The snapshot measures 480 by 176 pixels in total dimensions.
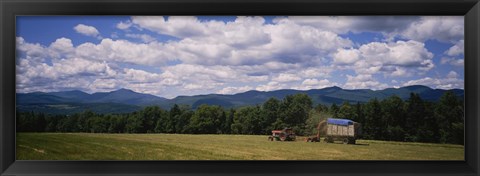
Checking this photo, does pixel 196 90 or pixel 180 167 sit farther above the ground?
pixel 196 90

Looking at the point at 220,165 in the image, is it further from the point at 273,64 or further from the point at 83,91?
the point at 83,91

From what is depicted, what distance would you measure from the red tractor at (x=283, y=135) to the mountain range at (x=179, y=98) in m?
0.30

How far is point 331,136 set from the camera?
418cm

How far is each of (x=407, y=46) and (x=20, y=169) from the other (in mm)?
3439

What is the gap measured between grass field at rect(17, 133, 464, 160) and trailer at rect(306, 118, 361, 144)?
0.17 feet

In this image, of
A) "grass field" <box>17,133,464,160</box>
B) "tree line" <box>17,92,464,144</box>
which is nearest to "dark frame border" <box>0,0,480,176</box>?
"grass field" <box>17,133,464,160</box>

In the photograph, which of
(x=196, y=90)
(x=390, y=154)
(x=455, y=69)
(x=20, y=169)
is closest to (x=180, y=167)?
(x=196, y=90)

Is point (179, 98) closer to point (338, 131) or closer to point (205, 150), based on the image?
point (205, 150)

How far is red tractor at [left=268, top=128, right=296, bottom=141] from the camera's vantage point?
4.18 m

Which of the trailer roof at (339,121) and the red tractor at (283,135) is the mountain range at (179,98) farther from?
the red tractor at (283,135)

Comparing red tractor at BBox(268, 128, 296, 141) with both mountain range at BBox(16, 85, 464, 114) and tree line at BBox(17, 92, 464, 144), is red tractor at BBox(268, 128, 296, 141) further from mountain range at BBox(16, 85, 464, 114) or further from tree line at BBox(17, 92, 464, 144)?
mountain range at BBox(16, 85, 464, 114)

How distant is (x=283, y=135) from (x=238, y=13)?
112 cm

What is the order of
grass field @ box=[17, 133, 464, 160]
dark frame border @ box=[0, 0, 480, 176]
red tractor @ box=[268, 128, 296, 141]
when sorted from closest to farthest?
dark frame border @ box=[0, 0, 480, 176] → grass field @ box=[17, 133, 464, 160] → red tractor @ box=[268, 128, 296, 141]

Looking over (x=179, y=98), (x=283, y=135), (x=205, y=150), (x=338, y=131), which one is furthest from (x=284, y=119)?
(x=179, y=98)
